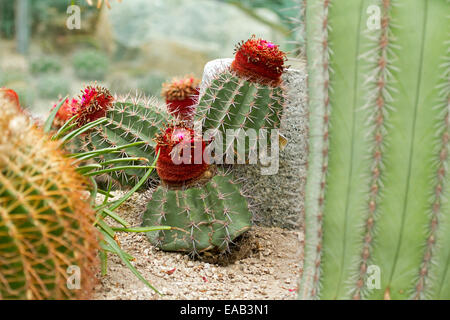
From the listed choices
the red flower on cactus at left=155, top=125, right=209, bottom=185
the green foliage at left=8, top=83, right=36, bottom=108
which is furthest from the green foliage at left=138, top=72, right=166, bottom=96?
the red flower on cactus at left=155, top=125, right=209, bottom=185

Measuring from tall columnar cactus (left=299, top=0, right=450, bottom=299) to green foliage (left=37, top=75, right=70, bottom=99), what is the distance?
635cm

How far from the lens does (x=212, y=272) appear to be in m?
1.34

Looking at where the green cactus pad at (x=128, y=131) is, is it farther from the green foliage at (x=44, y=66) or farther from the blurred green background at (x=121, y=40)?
the green foliage at (x=44, y=66)

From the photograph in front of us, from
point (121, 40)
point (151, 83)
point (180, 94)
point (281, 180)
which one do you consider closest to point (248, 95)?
point (281, 180)

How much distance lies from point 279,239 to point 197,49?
6944mm

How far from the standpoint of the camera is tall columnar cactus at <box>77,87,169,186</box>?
1.62 meters

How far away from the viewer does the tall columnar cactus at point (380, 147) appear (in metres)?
0.83

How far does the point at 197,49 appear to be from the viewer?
26.7ft

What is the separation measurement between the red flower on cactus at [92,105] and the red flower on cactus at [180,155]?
0.33 m

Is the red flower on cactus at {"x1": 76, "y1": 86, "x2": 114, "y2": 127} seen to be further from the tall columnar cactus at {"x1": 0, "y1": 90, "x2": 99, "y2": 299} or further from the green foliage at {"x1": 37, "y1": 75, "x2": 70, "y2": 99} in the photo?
the green foliage at {"x1": 37, "y1": 75, "x2": 70, "y2": 99}

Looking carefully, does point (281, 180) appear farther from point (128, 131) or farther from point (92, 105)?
point (92, 105)

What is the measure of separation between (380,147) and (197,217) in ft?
2.32

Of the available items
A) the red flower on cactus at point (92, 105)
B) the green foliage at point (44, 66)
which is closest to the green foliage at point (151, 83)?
the green foliage at point (44, 66)
